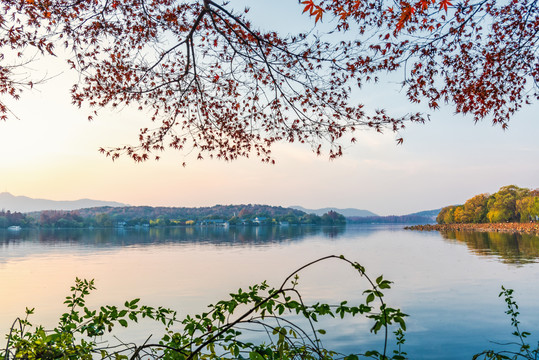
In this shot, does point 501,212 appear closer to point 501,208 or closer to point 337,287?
point 501,208

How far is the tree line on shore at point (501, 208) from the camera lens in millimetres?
84581

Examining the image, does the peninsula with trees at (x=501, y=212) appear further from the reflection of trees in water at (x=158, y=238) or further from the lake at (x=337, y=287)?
the lake at (x=337, y=287)

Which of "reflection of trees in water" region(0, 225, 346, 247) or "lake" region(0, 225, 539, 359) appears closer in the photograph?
"lake" region(0, 225, 539, 359)

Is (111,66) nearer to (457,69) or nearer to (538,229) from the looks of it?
(457,69)

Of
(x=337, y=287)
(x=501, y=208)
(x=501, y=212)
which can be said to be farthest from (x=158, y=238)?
(x=501, y=208)

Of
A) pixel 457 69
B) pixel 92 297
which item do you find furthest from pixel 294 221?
pixel 457 69

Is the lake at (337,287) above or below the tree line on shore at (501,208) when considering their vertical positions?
below

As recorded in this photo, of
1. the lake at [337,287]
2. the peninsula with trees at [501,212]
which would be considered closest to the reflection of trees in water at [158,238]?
the lake at [337,287]

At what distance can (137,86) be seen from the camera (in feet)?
31.6

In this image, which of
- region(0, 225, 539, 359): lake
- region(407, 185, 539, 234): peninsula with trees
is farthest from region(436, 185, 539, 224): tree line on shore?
region(0, 225, 539, 359): lake

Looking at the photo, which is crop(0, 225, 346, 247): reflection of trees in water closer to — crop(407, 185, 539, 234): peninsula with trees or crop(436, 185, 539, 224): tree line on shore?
crop(407, 185, 539, 234): peninsula with trees

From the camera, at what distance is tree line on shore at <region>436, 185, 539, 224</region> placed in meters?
84.6

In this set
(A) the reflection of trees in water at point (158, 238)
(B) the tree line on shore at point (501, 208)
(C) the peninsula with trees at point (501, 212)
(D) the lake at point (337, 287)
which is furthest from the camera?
(B) the tree line on shore at point (501, 208)

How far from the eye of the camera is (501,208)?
93.6 meters
